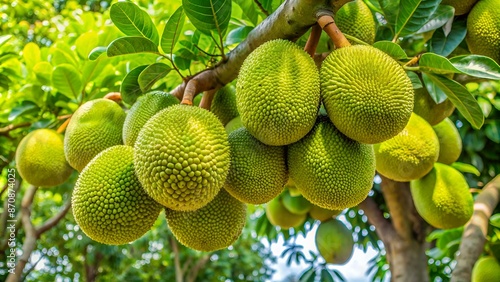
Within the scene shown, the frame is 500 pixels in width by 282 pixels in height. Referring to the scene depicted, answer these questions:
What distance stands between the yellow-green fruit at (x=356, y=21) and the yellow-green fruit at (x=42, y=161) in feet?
2.58

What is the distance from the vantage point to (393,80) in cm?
67

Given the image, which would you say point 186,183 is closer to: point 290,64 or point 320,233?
point 290,64

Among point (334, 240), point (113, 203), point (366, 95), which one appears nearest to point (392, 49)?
point (366, 95)

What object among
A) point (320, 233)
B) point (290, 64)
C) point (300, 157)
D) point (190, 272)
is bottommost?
point (190, 272)

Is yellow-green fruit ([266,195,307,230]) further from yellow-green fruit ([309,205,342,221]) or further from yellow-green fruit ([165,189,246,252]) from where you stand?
yellow-green fruit ([165,189,246,252])

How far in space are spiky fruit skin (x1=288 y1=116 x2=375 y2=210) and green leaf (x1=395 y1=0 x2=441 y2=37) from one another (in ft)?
0.98

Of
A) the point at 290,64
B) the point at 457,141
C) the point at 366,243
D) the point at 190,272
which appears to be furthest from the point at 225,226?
the point at 190,272

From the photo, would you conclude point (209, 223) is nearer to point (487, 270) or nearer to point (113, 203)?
point (113, 203)

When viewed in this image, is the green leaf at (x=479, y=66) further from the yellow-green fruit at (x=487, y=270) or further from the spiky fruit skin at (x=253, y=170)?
the yellow-green fruit at (x=487, y=270)

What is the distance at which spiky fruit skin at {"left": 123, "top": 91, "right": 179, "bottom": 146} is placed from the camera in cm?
81

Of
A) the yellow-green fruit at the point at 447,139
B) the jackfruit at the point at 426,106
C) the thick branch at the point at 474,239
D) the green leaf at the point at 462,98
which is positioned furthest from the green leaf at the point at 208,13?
the thick branch at the point at 474,239

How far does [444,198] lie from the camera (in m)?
1.19

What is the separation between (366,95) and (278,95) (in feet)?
0.42

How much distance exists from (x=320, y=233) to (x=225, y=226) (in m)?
1.13
